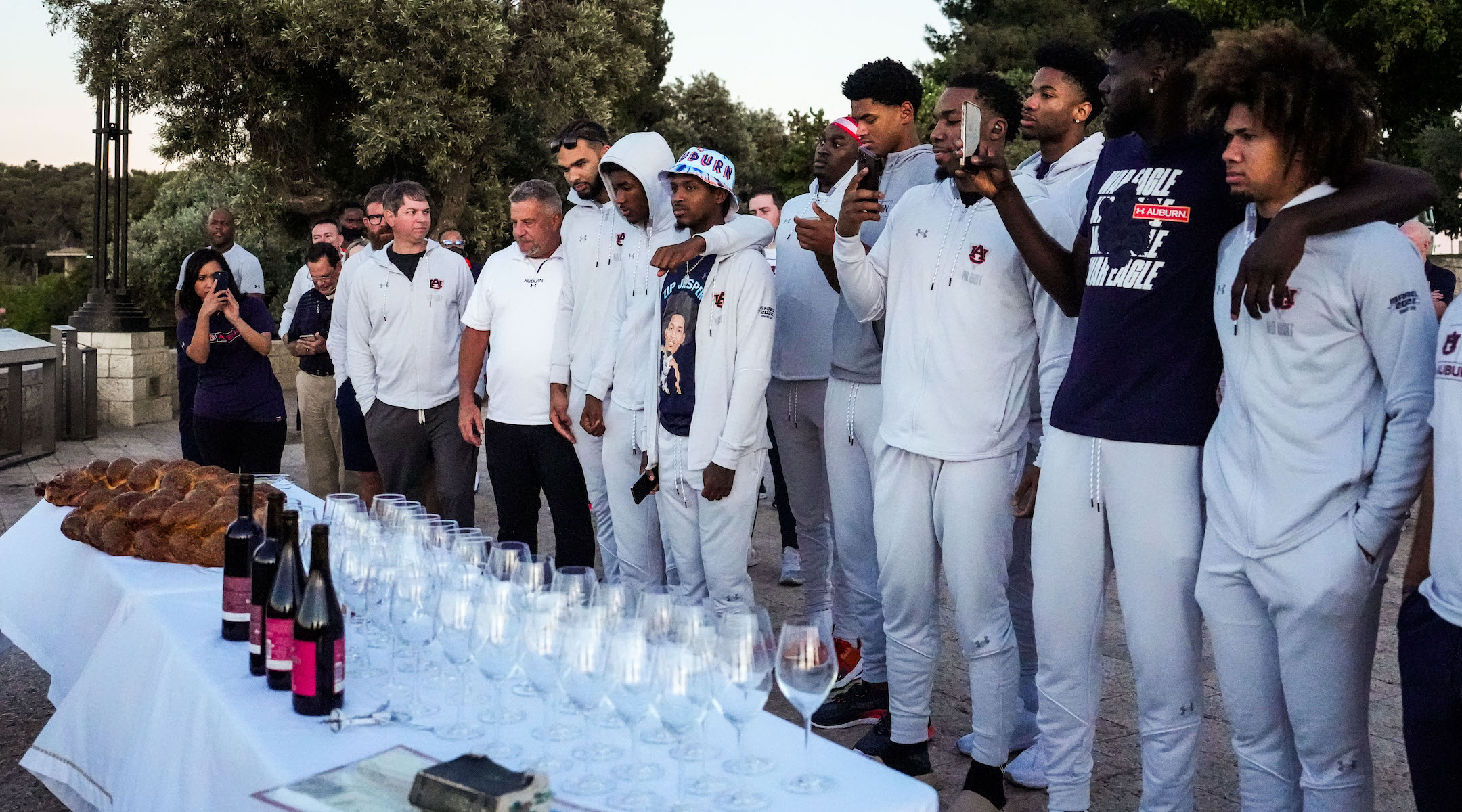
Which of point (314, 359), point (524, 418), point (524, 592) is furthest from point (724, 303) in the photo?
point (314, 359)

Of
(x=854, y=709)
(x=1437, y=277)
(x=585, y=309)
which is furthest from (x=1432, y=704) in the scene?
(x=1437, y=277)

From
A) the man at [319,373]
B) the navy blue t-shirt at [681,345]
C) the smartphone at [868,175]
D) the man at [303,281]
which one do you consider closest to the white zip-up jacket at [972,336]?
the smartphone at [868,175]

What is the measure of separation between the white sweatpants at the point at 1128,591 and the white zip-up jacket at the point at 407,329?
3.48m

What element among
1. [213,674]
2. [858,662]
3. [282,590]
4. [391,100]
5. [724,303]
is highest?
[391,100]

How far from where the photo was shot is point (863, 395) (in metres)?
4.03

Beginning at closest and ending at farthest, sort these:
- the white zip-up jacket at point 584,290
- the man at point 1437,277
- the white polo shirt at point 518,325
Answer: the white zip-up jacket at point 584,290 → the white polo shirt at point 518,325 → the man at point 1437,277

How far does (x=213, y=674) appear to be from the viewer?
2396mm

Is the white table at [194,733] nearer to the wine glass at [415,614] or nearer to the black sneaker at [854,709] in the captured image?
the wine glass at [415,614]

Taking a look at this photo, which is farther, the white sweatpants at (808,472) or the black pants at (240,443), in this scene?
the black pants at (240,443)

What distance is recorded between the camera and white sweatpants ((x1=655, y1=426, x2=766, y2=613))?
3.98 meters

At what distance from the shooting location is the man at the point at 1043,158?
144 inches

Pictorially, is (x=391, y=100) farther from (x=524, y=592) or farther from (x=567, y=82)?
(x=524, y=592)

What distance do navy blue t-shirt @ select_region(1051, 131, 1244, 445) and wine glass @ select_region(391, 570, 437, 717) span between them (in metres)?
1.62

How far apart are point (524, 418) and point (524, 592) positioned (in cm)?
283
